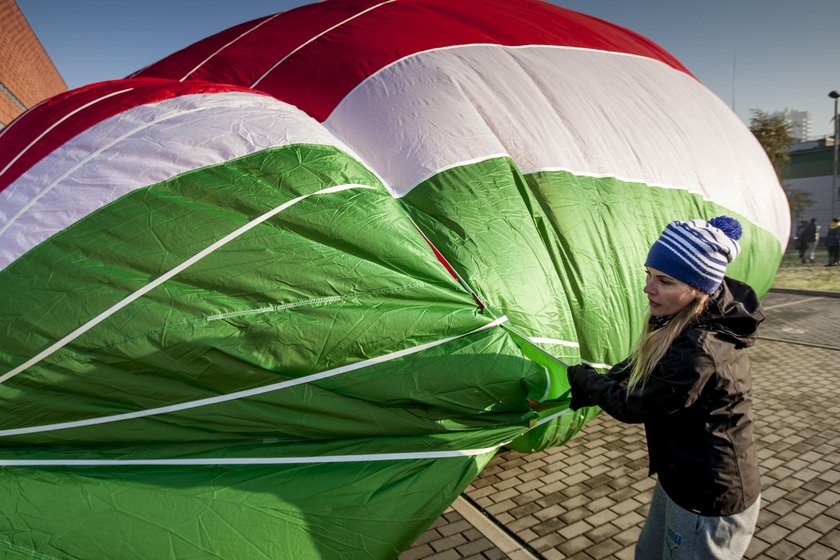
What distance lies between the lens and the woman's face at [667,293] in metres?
1.99

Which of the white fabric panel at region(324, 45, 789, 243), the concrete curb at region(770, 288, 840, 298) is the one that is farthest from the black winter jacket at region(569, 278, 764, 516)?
the concrete curb at region(770, 288, 840, 298)

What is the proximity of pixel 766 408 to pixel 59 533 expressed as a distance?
5037mm

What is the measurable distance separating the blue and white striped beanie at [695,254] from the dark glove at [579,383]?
472 millimetres

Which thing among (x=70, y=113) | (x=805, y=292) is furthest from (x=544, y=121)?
(x=805, y=292)

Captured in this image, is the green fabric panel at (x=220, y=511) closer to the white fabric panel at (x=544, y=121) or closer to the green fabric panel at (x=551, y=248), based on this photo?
the green fabric panel at (x=551, y=248)

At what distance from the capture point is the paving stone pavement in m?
3.01

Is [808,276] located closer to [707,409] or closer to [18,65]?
[707,409]

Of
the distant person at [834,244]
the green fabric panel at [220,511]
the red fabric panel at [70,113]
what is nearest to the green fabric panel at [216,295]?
the green fabric panel at [220,511]

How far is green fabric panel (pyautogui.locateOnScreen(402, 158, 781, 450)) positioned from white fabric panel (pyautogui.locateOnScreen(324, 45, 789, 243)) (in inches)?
5.7

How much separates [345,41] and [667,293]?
2.97m

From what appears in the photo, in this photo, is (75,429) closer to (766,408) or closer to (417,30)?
(417,30)

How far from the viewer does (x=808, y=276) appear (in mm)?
13602

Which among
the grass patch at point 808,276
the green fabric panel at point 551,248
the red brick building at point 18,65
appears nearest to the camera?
the green fabric panel at point 551,248

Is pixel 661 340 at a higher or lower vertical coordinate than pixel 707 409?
higher
